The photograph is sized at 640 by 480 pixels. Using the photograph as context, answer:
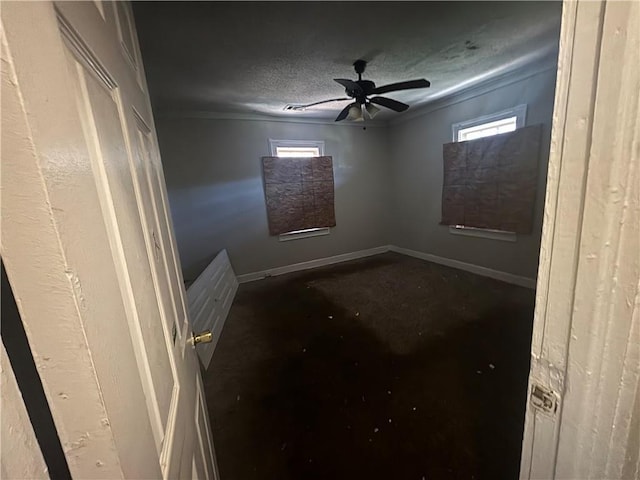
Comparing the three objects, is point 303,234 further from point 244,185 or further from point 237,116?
point 237,116

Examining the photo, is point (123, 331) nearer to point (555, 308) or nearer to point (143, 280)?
point (143, 280)

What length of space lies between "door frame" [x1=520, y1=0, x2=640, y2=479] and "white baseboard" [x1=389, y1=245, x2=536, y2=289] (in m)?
3.37

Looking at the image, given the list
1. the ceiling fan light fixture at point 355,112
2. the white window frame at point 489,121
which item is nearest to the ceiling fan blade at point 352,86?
the ceiling fan light fixture at point 355,112

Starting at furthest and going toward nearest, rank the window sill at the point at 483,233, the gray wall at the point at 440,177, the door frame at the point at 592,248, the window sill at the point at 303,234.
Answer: the window sill at the point at 303,234 < the window sill at the point at 483,233 < the gray wall at the point at 440,177 < the door frame at the point at 592,248

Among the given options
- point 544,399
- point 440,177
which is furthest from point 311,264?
point 544,399

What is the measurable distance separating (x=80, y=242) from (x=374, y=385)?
6.44 feet

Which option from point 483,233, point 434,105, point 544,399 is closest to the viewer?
point 544,399

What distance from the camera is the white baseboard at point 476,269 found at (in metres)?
3.29

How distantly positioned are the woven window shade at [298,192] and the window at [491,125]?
193cm

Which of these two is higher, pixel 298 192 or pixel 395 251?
pixel 298 192

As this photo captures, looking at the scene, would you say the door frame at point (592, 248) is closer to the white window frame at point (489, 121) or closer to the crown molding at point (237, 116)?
the white window frame at point (489, 121)

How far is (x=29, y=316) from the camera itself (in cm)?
24

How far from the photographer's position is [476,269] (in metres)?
3.84

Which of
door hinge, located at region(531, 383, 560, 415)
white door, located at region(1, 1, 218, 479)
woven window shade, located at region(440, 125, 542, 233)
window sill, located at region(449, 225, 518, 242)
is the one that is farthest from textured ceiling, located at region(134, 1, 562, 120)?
door hinge, located at region(531, 383, 560, 415)
